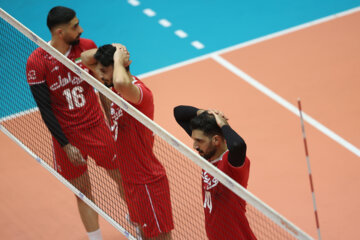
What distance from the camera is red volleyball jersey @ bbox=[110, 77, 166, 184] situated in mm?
4820

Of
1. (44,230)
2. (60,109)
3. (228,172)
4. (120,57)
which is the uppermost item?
(120,57)

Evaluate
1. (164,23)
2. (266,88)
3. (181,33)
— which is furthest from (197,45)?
(266,88)

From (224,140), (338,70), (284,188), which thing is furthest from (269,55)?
(224,140)

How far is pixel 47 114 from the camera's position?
5.46 m

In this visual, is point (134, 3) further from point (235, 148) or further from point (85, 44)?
point (235, 148)

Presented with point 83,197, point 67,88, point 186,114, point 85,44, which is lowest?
point 83,197

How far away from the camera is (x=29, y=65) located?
18.0ft

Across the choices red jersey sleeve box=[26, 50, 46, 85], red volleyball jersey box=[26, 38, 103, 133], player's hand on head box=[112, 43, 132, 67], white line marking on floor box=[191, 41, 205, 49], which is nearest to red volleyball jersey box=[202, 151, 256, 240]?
player's hand on head box=[112, 43, 132, 67]

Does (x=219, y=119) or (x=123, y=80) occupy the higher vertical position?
(x=123, y=80)

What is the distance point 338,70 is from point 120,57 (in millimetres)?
5458

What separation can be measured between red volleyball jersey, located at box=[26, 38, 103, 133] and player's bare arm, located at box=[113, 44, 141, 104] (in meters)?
0.96

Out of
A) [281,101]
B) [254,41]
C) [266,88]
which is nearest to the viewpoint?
[281,101]

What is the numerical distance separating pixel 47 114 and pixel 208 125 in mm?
2011

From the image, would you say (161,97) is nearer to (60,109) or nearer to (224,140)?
(60,109)
